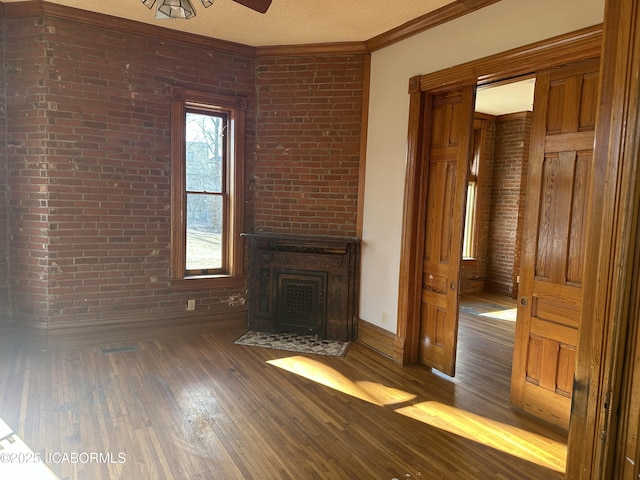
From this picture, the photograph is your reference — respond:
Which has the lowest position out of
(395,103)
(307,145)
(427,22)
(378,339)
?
(378,339)

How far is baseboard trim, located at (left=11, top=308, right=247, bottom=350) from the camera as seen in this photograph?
12.7 feet

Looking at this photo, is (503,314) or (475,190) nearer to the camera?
(503,314)

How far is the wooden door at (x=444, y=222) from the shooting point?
3471 mm

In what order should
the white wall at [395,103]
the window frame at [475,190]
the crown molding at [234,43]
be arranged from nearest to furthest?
the white wall at [395,103] < the crown molding at [234,43] < the window frame at [475,190]

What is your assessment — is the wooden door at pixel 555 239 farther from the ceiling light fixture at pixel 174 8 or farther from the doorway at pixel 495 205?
the doorway at pixel 495 205

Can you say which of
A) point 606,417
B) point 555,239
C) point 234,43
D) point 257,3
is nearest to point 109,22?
point 234,43

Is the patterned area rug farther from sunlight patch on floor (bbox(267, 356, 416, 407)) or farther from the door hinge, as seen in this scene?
the door hinge

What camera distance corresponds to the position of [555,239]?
281 cm

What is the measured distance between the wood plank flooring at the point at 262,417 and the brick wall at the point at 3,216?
433 millimetres

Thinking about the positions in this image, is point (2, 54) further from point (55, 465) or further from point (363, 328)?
point (363, 328)

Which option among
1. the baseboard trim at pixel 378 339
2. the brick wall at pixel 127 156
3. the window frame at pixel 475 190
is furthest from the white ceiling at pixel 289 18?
the window frame at pixel 475 190

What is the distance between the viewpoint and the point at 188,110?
4367 millimetres

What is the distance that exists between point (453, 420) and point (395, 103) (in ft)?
8.98

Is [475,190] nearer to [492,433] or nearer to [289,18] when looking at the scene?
[289,18]
